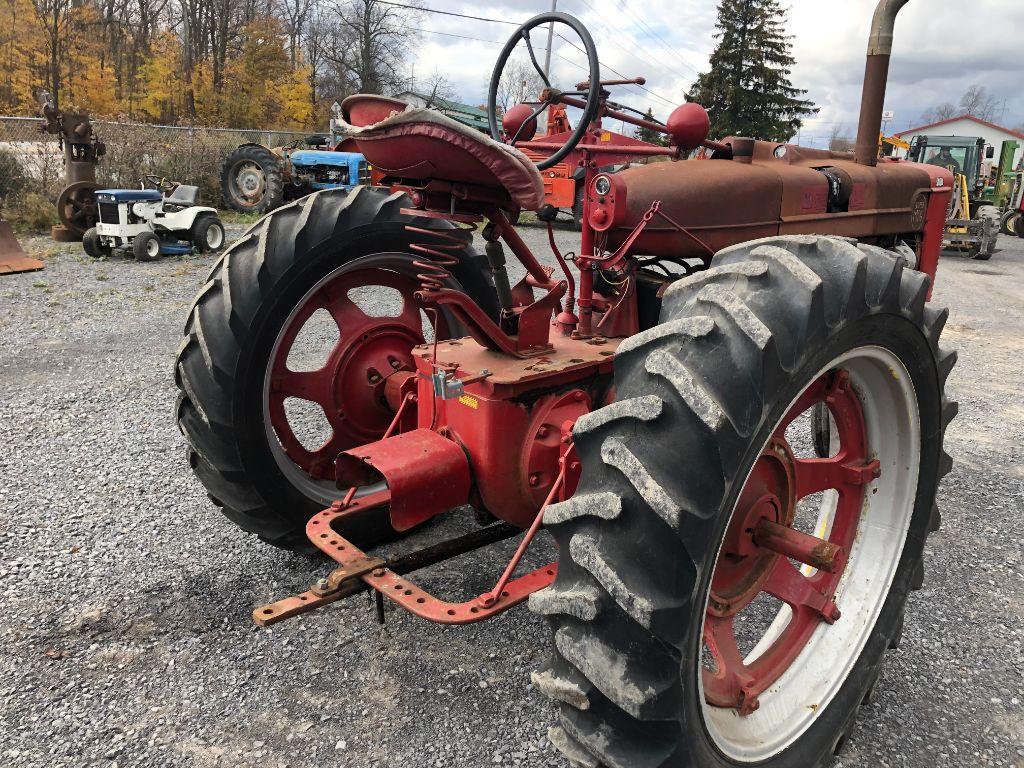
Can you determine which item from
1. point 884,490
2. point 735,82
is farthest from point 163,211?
point 735,82

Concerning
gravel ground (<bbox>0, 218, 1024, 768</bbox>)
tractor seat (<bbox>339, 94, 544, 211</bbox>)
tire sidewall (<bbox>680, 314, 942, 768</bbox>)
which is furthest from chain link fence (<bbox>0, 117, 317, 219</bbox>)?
tire sidewall (<bbox>680, 314, 942, 768</bbox>)

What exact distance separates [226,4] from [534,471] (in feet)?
112

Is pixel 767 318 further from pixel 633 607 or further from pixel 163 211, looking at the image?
pixel 163 211

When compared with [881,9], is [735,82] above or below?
above

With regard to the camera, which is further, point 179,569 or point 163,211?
point 163,211

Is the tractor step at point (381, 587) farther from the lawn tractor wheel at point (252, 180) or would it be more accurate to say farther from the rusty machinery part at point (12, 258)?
the lawn tractor wheel at point (252, 180)

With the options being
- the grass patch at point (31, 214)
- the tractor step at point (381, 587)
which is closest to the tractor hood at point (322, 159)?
the grass patch at point (31, 214)

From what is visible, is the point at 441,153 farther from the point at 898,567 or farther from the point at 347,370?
the point at 898,567

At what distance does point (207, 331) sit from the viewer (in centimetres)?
256

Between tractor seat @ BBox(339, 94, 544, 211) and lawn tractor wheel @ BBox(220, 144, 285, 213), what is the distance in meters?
14.5

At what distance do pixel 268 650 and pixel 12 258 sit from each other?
9510 mm

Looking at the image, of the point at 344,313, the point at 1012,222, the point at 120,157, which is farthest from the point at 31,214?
the point at 1012,222

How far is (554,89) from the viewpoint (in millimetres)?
3188

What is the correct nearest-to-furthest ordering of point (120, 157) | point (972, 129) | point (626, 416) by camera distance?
point (626, 416) < point (120, 157) < point (972, 129)
